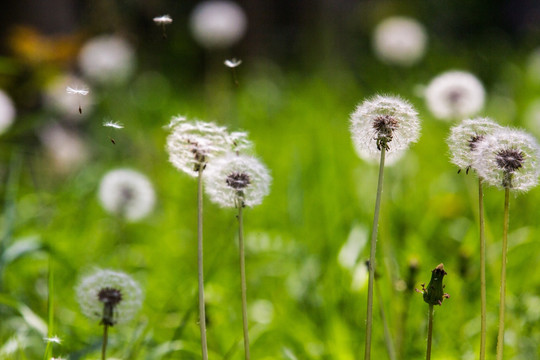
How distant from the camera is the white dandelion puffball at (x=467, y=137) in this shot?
972 millimetres

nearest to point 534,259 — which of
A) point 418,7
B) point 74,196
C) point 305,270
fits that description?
point 305,270

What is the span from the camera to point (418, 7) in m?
7.46

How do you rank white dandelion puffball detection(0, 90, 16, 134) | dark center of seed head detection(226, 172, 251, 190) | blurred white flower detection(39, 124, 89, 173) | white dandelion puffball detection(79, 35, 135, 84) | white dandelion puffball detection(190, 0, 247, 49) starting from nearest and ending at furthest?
dark center of seed head detection(226, 172, 251, 190) → white dandelion puffball detection(0, 90, 16, 134) → blurred white flower detection(39, 124, 89, 173) → white dandelion puffball detection(79, 35, 135, 84) → white dandelion puffball detection(190, 0, 247, 49)

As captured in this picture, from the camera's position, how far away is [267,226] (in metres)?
2.74

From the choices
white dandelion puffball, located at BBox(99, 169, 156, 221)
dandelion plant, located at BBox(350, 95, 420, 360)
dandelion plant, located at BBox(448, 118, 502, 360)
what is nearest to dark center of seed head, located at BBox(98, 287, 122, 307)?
dandelion plant, located at BBox(350, 95, 420, 360)

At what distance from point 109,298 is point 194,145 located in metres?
0.32

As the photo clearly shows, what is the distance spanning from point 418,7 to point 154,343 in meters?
6.71

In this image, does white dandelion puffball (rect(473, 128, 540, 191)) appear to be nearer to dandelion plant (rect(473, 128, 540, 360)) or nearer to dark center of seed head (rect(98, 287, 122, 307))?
dandelion plant (rect(473, 128, 540, 360))

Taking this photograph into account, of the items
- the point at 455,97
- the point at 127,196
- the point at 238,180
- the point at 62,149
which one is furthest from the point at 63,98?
the point at 238,180

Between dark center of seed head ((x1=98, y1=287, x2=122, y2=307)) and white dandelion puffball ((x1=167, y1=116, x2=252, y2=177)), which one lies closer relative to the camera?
white dandelion puffball ((x1=167, y1=116, x2=252, y2=177))

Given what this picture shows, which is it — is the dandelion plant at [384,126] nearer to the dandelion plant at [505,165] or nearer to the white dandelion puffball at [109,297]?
the dandelion plant at [505,165]

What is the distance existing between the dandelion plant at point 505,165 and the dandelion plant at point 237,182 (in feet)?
1.12

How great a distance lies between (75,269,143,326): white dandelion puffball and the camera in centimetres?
108

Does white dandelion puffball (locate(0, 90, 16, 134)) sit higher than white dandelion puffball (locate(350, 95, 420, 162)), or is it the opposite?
white dandelion puffball (locate(0, 90, 16, 134))
